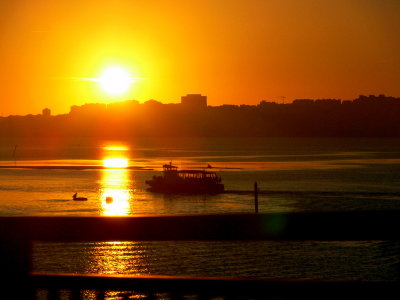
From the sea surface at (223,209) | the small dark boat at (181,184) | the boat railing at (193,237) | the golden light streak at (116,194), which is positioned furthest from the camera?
the small dark boat at (181,184)

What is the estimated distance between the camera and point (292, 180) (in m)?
91.6

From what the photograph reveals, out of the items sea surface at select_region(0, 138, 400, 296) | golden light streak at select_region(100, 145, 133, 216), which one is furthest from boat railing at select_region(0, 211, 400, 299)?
golden light streak at select_region(100, 145, 133, 216)

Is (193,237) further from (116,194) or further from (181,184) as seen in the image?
(181,184)

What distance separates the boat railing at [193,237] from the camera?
3602 millimetres

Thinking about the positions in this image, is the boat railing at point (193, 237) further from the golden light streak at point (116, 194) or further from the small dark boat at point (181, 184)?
the small dark boat at point (181, 184)

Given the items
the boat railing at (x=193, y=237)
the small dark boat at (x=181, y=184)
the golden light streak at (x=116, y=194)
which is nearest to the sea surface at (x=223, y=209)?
the golden light streak at (x=116, y=194)

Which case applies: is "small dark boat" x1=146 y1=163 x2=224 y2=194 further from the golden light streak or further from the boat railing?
the boat railing

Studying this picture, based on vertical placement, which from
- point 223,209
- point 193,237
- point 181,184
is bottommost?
point 223,209

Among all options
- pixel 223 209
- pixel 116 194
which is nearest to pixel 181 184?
pixel 116 194

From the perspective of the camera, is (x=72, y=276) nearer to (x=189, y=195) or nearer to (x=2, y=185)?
(x=189, y=195)

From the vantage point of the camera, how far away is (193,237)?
12.1 ft

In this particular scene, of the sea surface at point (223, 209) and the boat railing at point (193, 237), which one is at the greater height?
the boat railing at point (193, 237)

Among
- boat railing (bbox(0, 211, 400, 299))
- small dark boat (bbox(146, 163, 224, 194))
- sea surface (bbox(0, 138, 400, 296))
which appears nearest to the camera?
boat railing (bbox(0, 211, 400, 299))

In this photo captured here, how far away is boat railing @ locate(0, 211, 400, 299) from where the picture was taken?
3.60 m
